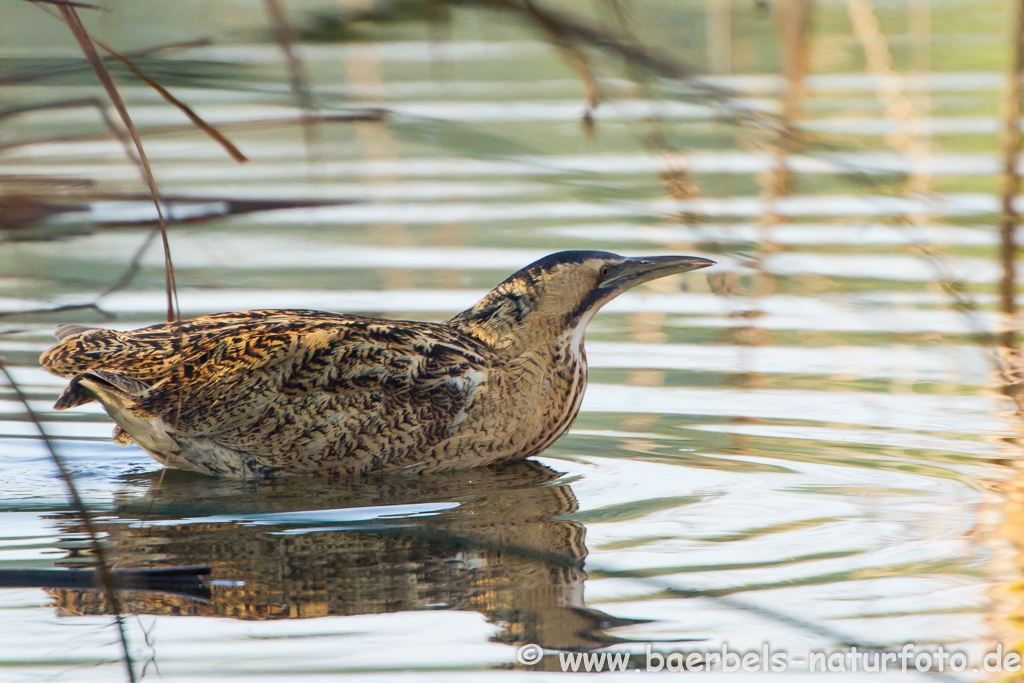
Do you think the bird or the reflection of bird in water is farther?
the bird

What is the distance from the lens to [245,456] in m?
5.66

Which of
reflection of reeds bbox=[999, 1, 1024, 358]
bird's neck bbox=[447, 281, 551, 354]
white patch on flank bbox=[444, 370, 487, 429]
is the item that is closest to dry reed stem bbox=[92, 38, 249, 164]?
reflection of reeds bbox=[999, 1, 1024, 358]

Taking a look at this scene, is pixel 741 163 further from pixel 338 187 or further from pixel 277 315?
pixel 277 315

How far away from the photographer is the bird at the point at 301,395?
18.3 ft

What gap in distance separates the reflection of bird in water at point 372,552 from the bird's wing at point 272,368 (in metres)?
0.30

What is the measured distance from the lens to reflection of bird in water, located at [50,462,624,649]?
4062mm

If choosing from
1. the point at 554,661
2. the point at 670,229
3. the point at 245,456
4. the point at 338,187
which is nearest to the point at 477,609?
the point at 554,661

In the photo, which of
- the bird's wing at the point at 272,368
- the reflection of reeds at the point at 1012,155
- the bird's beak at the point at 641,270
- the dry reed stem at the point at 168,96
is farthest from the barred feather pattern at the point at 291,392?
the dry reed stem at the point at 168,96

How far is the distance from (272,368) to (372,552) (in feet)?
4.19

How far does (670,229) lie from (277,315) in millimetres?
4605

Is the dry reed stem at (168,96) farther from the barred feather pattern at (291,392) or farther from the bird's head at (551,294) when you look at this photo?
the bird's head at (551,294)

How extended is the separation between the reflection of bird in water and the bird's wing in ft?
0.99

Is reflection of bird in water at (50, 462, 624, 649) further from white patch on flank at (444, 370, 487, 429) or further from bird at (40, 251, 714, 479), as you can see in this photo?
white patch on flank at (444, 370, 487, 429)

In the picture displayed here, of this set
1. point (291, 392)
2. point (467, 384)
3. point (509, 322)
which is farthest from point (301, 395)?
point (509, 322)
